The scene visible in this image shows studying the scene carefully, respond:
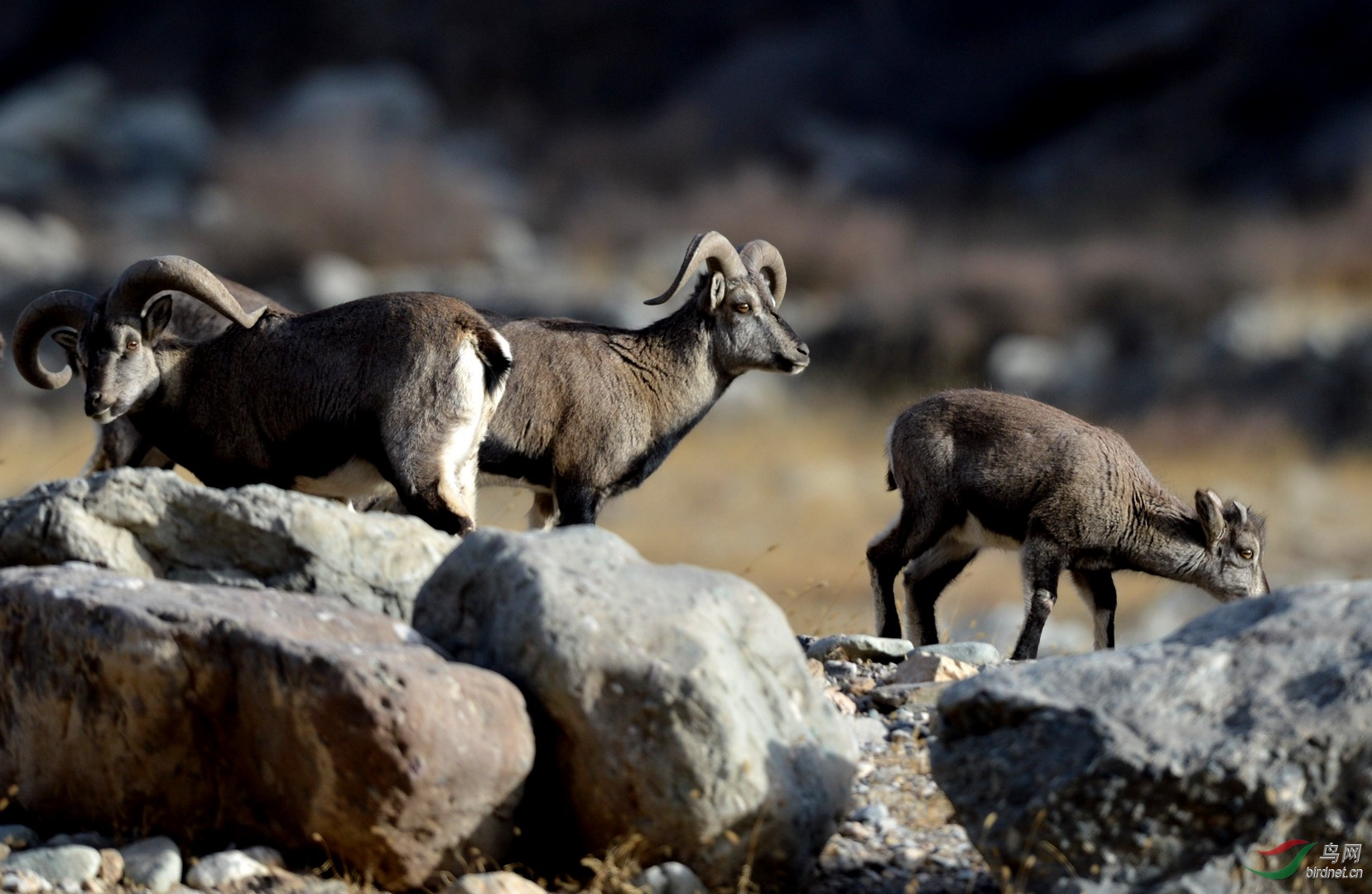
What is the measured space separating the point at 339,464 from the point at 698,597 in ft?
12.2

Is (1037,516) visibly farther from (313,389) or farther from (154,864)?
(154,864)

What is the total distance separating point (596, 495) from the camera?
427 inches

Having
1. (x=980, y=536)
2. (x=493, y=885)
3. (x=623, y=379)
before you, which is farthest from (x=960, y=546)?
(x=493, y=885)

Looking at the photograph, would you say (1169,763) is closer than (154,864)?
Yes

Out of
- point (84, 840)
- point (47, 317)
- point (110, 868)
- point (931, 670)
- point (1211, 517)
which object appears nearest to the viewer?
point (110, 868)

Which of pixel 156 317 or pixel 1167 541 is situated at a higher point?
pixel 1167 541

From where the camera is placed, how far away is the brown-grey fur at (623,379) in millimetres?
10773

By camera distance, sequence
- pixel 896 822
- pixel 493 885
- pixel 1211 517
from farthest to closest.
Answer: pixel 1211 517 → pixel 896 822 → pixel 493 885

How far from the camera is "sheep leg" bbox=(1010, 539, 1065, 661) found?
10.3 m

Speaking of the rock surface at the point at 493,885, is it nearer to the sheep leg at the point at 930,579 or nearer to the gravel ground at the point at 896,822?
the gravel ground at the point at 896,822

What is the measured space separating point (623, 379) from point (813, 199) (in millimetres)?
30853

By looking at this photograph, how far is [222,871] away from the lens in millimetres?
5887

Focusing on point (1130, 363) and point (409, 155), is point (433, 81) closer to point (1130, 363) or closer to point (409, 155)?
point (409, 155)

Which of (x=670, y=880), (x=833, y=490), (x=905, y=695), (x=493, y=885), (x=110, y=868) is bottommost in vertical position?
(x=110, y=868)
